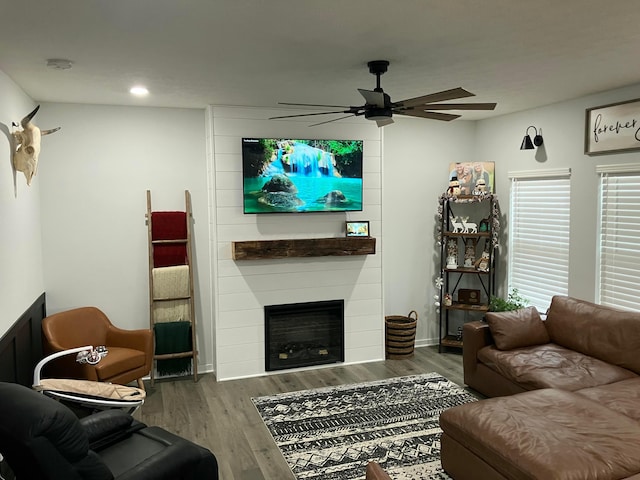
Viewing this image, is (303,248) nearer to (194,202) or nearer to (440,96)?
(194,202)

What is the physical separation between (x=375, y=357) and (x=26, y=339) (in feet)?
11.0

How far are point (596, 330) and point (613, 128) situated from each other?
1727mm

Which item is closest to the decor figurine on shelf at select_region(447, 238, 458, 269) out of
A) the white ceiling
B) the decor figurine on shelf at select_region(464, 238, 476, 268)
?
the decor figurine on shelf at select_region(464, 238, 476, 268)

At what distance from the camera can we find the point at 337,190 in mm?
5293

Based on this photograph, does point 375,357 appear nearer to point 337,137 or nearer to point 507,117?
point 337,137

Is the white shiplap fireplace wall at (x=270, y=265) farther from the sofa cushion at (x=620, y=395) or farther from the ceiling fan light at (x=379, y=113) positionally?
the sofa cushion at (x=620, y=395)

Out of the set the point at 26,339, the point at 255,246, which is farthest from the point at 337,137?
the point at 26,339

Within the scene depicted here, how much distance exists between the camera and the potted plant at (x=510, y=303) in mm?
5156

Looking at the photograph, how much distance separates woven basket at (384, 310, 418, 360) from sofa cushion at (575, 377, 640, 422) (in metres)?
2.20

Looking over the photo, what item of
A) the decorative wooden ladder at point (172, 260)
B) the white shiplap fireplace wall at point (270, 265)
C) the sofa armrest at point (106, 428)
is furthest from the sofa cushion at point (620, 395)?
the decorative wooden ladder at point (172, 260)

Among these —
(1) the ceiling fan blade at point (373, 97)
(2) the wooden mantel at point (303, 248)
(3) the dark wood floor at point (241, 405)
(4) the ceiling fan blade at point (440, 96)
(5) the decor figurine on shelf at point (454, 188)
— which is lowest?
(3) the dark wood floor at point (241, 405)

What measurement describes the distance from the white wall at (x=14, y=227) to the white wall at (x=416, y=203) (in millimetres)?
3478

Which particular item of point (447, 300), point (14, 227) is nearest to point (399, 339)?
point (447, 300)

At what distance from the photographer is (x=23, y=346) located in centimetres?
386
